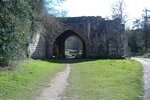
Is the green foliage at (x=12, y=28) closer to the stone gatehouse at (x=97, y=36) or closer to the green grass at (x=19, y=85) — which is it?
the green grass at (x=19, y=85)

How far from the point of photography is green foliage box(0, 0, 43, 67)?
18.8 metres

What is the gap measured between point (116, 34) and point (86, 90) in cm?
3109

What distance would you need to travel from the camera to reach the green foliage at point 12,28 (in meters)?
18.8

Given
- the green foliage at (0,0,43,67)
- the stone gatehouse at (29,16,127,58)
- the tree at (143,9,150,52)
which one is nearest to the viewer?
the green foliage at (0,0,43,67)

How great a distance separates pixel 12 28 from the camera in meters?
19.3

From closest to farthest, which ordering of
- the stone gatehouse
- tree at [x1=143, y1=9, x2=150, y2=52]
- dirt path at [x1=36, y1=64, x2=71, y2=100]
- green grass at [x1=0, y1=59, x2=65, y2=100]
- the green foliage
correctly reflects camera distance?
dirt path at [x1=36, y1=64, x2=71, y2=100] < green grass at [x1=0, y1=59, x2=65, y2=100] < the green foliage < the stone gatehouse < tree at [x1=143, y1=9, x2=150, y2=52]

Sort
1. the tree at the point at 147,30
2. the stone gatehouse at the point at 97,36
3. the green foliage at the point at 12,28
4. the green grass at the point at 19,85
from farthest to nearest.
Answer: the tree at the point at 147,30 < the stone gatehouse at the point at 97,36 < the green foliage at the point at 12,28 < the green grass at the point at 19,85

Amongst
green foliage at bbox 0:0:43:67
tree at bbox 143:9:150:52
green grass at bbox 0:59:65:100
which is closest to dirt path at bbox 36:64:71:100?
green grass at bbox 0:59:65:100

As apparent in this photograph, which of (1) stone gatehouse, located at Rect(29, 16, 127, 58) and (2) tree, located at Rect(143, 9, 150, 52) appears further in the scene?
(2) tree, located at Rect(143, 9, 150, 52)

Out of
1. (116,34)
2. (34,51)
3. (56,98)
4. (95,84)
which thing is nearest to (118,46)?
(116,34)

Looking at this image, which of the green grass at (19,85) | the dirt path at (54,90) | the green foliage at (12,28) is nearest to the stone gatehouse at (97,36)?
the green foliage at (12,28)

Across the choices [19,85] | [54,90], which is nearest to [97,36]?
[19,85]

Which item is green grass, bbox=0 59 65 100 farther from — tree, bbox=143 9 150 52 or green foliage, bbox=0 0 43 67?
tree, bbox=143 9 150 52

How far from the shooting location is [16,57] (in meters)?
20.2
